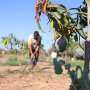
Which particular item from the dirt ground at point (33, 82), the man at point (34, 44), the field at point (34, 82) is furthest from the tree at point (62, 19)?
the man at point (34, 44)

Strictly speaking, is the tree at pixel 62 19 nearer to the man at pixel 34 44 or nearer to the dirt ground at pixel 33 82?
the dirt ground at pixel 33 82

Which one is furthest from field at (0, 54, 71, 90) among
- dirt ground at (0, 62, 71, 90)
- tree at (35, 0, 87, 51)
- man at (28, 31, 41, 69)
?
tree at (35, 0, 87, 51)

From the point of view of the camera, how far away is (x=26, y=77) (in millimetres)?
10500

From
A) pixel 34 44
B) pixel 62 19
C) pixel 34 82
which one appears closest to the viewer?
pixel 62 19

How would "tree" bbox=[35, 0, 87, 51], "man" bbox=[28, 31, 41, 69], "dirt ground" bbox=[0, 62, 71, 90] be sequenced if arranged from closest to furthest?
"tree" bbox=[35, 0, 87, 51] < "dirt ground" bbox=[0, 62, 71, 90] < "man" bbox=[28, 31, 41, 69]

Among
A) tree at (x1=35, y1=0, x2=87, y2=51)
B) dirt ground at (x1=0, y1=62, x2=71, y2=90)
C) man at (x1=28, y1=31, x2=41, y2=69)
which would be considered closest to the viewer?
tree at (x1=35, y1=0, x2=87, y2=51)

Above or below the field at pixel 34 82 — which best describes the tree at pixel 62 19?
above

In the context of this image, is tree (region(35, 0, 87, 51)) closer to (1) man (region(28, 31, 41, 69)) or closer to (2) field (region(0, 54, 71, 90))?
(2) field (region(0, 54, 71, 90))

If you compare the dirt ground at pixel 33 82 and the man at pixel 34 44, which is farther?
the man at pixel 34 44

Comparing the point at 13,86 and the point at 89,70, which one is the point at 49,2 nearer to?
the point at 89,70

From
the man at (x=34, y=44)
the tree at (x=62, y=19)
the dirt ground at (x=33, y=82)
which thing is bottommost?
the dirt ground at (x=33, y=82)

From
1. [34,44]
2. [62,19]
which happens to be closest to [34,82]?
[34,44]

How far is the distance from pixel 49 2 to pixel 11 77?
5.16m

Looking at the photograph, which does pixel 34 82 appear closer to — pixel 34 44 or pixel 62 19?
pixel 34 44
